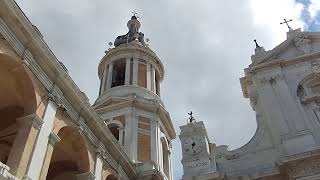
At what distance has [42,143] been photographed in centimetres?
1404

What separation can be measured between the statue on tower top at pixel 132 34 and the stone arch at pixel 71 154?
1663cm

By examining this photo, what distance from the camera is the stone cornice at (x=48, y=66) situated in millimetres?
14008

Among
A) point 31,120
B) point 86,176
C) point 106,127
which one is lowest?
point 86,176

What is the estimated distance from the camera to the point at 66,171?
18984mm

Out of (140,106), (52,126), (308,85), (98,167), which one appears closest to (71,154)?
(98,167)

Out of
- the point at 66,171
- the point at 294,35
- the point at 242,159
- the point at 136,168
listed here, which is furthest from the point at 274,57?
the point at 66,171

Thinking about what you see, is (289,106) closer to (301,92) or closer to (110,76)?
(301,92)

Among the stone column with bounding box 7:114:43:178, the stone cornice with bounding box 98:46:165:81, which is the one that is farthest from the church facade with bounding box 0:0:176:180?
Result: the stone cornice with bounding box 98:46:165:81

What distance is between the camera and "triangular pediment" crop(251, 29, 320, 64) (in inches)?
771

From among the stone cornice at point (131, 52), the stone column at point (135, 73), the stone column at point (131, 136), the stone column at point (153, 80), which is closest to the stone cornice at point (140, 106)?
the stone column at point (131, 136)

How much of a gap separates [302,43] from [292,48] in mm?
544

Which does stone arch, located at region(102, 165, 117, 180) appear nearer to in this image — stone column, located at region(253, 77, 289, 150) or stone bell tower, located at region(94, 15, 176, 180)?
stone bell tower, located at region(94, 15, 176, 180)

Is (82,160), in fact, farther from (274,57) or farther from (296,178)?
(274,57)

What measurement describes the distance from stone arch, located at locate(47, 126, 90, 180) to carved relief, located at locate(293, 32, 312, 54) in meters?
11.0
